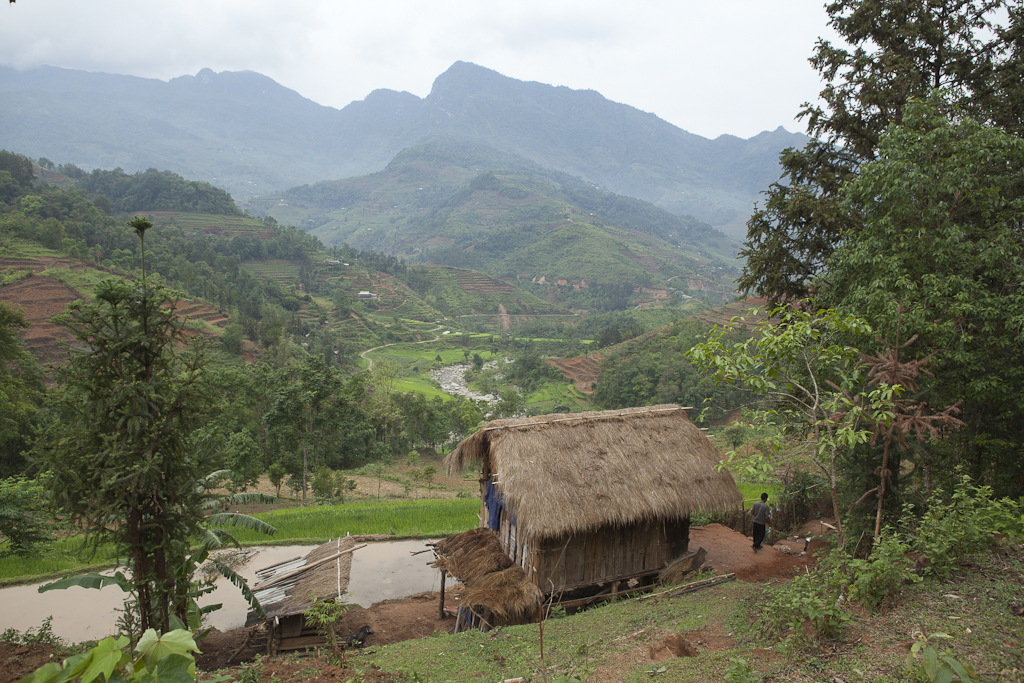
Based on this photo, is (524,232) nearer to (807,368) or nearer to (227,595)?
(227,595)

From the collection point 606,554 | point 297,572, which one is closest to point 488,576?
point 606,554

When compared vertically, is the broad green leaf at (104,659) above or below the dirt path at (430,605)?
above

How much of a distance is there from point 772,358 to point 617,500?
3.48 metres

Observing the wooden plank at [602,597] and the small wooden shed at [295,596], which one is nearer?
the small wooden shed at [295,596]

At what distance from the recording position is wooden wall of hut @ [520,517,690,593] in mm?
8438

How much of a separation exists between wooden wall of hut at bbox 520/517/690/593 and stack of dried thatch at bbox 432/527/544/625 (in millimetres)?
283

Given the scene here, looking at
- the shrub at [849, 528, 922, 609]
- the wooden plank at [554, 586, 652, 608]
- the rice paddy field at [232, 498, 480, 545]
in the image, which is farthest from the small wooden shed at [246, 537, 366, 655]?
the shrub at [849, 528, 922, 609]

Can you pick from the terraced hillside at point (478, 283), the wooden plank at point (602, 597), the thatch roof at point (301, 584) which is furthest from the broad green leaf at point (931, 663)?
the terraced hillside at point (478, 283)

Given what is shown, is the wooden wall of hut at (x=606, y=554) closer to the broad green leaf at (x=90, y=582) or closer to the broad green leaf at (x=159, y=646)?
the broad green leaf at (x=90, y=582)

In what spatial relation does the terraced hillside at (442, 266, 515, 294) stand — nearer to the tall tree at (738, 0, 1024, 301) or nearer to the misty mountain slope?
the misty mountain slope

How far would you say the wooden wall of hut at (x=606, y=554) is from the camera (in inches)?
332

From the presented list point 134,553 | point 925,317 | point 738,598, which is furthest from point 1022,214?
point 134,553

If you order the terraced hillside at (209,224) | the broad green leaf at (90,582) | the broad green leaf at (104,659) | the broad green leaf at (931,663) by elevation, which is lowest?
the broad green leaf at (90,582)

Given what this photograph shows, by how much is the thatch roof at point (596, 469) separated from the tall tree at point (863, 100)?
5.03 metres
